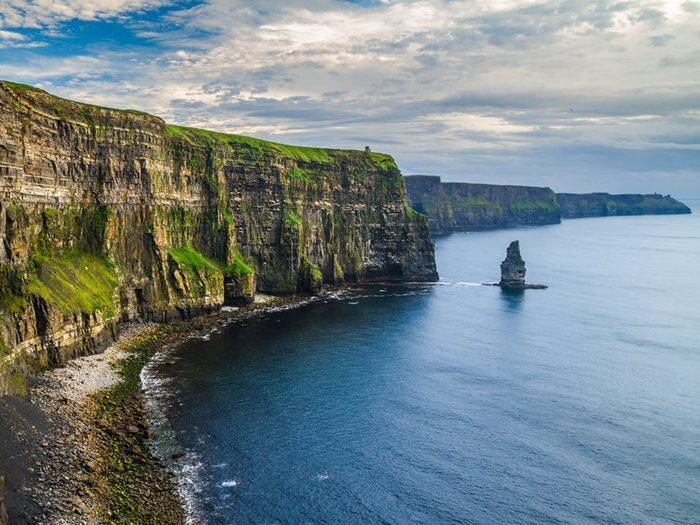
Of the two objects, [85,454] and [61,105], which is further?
[61,105]

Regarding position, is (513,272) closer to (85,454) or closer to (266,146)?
(266,146)

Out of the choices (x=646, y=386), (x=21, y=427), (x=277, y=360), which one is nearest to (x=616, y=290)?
(x=646, y=386)

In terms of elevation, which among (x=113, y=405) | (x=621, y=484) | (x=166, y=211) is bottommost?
(x=621, y=484)

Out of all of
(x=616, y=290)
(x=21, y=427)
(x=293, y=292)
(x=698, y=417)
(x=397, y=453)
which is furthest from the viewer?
(x=616, y=290)

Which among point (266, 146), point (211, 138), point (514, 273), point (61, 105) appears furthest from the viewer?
point (514, 273)

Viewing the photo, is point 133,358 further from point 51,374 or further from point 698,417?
point 698,417

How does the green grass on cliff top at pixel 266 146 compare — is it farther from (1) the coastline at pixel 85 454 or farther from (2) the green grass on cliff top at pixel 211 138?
(1) the coastline at pixel 85 454

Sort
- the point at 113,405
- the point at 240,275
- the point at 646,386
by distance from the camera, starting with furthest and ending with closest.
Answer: the point at 240,275 < the point at 646,386 < the point at 113,405

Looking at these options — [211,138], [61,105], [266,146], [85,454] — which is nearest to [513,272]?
[266,146]
